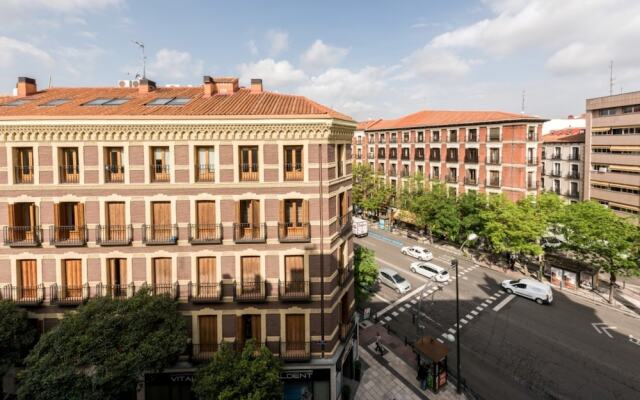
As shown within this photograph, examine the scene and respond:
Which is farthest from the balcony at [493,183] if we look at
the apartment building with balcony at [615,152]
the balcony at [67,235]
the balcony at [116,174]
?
the balcony at [67,235]

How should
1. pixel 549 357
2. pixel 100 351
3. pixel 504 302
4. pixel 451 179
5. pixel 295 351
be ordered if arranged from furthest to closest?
pixel 451 179, pixel 504 302, pixel 549 357, pixel 295 351, pixel 100 351

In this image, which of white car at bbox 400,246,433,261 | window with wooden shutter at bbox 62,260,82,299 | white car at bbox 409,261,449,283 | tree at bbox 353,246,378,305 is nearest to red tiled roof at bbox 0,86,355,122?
window with wooden shutter at bbox 62,260,82,299

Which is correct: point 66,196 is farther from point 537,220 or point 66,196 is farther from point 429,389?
point 537,220

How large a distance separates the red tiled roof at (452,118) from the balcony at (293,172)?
1463 inches

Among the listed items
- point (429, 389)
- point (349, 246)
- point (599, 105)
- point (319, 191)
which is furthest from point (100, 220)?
point (599, 105)

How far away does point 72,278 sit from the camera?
18.3m

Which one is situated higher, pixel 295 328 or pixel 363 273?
pixel 363 273

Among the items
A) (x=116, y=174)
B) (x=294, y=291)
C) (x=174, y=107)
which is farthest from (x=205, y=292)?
(x=174, y=107)

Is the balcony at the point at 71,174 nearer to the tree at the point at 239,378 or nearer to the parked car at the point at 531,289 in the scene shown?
the tree at the point at 239,378

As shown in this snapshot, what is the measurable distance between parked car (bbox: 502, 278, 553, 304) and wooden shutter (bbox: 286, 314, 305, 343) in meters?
25.0

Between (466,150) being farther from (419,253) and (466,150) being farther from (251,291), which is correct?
(251,291)

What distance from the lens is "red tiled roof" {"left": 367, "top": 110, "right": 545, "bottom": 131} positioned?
148 feet

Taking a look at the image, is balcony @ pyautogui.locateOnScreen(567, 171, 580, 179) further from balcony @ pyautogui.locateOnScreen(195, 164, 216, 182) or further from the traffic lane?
balcony @ pyautogui.locateOnScreen(195, 164, 216, 182)

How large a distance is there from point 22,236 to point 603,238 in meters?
42.8
